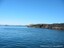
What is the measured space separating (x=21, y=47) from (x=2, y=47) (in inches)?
127

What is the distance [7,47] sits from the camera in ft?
78.8

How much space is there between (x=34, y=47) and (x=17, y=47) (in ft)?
9.62

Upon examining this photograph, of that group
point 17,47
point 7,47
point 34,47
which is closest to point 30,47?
point 34,47

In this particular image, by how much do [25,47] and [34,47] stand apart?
158 centimetres

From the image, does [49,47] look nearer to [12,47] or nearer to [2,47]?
[12,47]

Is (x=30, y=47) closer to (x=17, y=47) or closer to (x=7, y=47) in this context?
(x=17, y=47)

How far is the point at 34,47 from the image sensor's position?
78.8 ft

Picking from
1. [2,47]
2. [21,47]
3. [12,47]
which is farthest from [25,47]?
[2,47]

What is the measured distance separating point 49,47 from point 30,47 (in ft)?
10.6

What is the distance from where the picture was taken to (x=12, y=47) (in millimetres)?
24078

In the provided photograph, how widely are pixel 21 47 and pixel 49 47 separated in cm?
480

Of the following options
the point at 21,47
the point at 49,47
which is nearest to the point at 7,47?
the point at 21,47

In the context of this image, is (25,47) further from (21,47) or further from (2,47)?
(2,47)

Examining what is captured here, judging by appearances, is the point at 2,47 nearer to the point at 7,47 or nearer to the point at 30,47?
the point at 7,47
